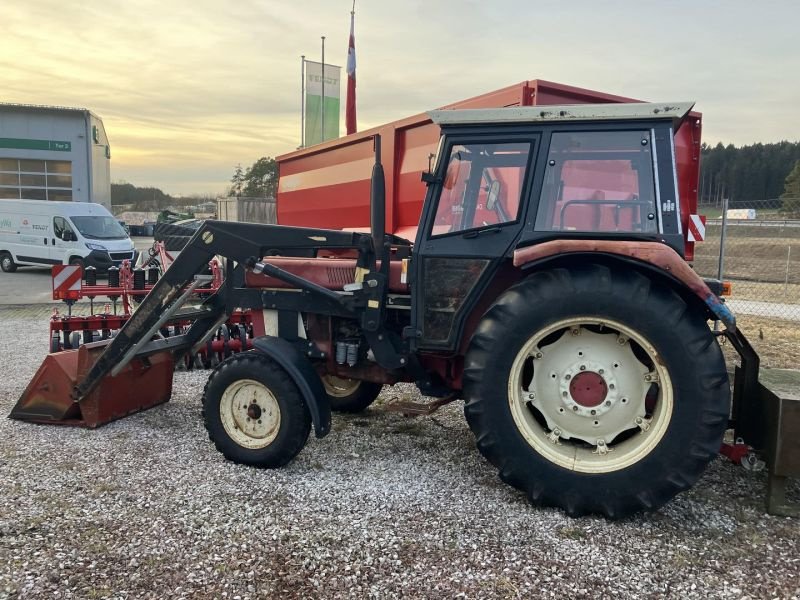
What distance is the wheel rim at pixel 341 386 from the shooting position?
5.12 metres

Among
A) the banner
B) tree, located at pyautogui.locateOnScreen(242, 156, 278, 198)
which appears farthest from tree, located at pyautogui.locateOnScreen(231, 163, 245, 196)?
the banner

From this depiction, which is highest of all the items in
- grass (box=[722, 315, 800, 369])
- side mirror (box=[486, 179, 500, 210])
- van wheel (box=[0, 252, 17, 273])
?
side mirror (box=[486, 179, 500, 210])

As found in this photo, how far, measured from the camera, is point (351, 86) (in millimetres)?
11961

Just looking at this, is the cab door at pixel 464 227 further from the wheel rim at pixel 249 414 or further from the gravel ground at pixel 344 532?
the wheel rim at pixel 249 414

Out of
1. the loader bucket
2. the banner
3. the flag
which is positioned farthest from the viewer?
the banner

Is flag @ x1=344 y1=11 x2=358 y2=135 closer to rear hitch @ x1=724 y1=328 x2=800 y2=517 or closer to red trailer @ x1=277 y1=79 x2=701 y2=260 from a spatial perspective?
red trailer @ x1=277 y1=79 x2=701 y2=260

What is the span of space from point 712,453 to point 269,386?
2523 millimetres

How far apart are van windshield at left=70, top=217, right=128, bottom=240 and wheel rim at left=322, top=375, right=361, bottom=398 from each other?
15.1m

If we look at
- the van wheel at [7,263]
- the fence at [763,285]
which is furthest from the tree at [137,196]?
the fence at [763,285]

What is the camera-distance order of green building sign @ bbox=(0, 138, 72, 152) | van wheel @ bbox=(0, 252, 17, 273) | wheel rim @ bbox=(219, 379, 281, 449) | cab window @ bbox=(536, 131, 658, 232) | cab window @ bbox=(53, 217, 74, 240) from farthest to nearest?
green building sign @ bbox=(0, 138, 72, 152) < van wheel @ bbox=(0, 252, 17, 273) < cab window @ bbox=(53, 217, 74, 240) < wheel rim @ bbox=(219, 379, 281, 449) < cab window @ bbox=(536, 131, 658, 232)

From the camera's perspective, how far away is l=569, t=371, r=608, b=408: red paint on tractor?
3426 millimetres

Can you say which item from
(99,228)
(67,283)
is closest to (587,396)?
(67,283)

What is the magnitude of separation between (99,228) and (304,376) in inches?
653

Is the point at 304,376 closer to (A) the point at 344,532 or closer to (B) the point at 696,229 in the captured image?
(A) the point at 344,532
